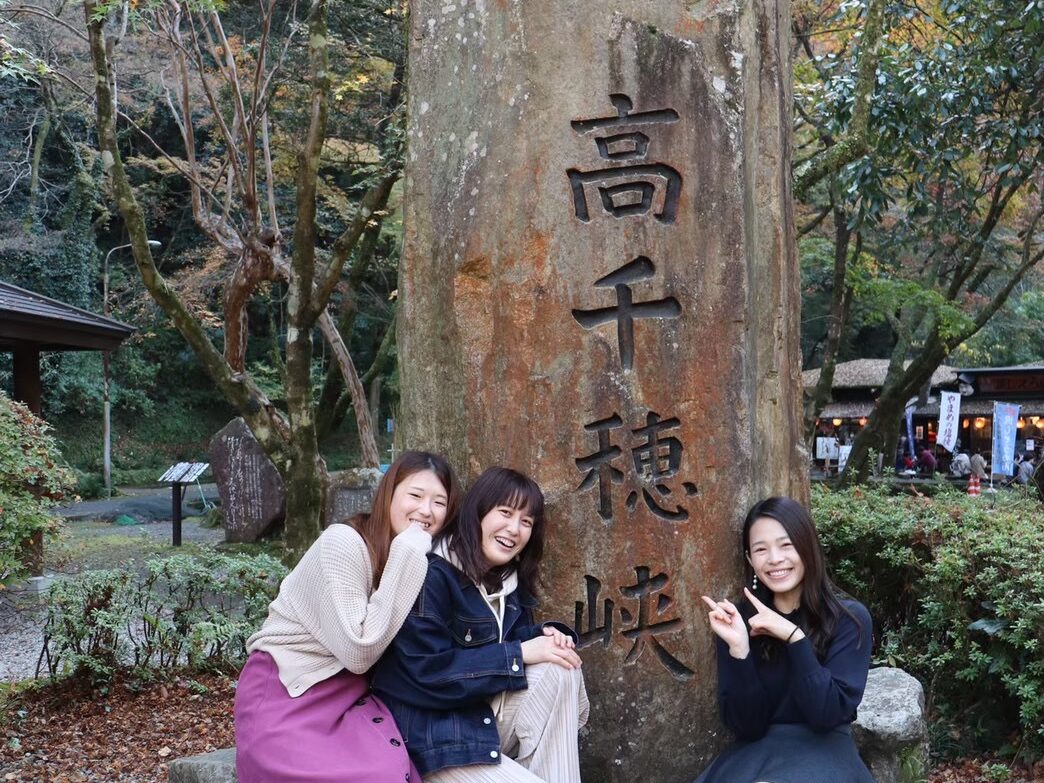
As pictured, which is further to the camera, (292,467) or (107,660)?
(292,467)

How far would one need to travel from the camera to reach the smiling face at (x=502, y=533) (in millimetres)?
3049

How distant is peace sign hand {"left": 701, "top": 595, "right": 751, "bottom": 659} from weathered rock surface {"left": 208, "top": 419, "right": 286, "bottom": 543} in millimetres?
12344

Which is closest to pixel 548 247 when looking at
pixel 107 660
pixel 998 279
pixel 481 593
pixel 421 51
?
pixel 421 51

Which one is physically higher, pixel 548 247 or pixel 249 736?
pixel 548 247

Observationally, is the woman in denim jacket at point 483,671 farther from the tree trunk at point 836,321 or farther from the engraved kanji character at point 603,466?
the tree trunk at point 836,321

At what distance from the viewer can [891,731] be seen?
3762 millimetres

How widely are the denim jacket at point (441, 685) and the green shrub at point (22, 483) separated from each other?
5.14 m

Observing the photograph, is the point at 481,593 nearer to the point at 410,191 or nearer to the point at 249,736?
the point at 249,736

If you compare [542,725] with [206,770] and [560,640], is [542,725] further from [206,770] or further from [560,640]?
[206,770]

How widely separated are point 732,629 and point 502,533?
0.76m

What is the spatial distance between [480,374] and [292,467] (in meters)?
6.27

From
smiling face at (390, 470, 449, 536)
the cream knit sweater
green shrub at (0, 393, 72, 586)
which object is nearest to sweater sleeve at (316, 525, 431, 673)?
the cream knit sweater

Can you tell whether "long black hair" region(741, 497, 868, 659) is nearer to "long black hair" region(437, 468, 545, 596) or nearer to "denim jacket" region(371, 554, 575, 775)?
"long black hair" region(437, 468, 545, 596)

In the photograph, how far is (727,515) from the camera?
3.49 m
